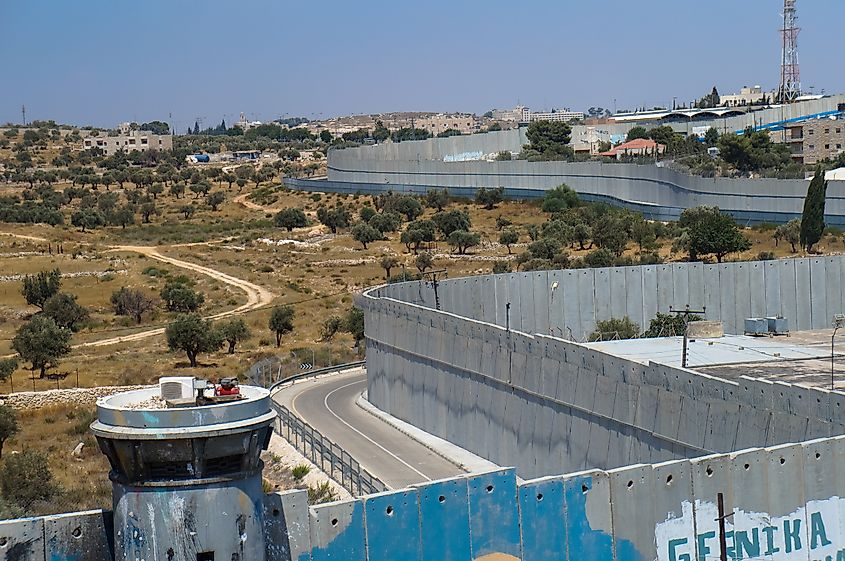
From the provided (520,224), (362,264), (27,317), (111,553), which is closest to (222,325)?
(27,317)

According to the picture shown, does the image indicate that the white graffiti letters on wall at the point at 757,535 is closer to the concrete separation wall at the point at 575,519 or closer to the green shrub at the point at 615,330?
the concrete separation wall at the point at 575,519

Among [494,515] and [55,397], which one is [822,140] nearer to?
[55,397]

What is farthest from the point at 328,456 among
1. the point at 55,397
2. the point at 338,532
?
the point at 338,532

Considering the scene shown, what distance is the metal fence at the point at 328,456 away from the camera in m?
27.5

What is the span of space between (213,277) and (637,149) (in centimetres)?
4916

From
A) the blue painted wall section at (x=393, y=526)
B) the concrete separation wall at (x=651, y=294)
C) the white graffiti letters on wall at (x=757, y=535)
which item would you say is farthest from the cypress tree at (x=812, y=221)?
the blue painted wall section at (x=393, y=526)

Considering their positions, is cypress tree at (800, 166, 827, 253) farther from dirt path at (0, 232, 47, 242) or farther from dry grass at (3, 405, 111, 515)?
dirt path at (0, 232, 47, 242)

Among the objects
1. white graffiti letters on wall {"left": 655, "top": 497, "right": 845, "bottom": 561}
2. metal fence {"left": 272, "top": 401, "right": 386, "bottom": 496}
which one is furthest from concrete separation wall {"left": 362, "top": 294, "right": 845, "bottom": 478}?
white graffiti letters on wall {"left": 655, "top": 497, "right": 845, "bottom": 561}

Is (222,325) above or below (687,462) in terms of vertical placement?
below

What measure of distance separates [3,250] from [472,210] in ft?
85.9

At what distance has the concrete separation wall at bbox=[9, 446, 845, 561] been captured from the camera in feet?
38.6

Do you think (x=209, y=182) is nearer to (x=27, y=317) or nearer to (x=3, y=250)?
(x=3, y=250)

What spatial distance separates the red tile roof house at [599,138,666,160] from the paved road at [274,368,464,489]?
63553 millimetres

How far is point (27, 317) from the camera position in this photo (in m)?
59.2
